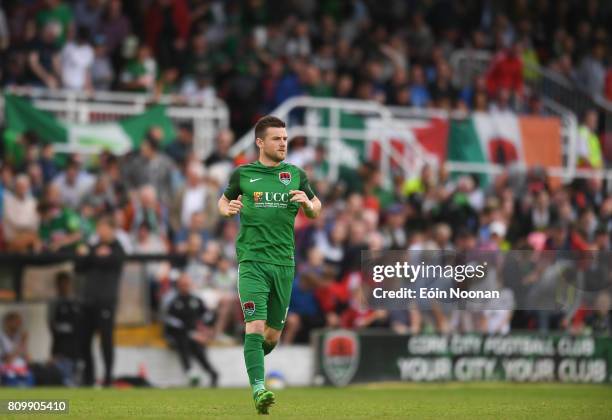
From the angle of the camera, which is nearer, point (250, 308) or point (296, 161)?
point (250, 308)

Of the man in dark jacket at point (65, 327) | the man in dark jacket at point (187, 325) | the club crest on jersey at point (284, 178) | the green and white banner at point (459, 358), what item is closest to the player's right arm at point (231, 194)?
the club crest on jersey at point (284, 178)

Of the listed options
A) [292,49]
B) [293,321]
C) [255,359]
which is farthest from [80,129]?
[255,359]

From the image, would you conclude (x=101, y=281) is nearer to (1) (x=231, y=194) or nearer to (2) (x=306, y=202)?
(1) (x=231, y=194)

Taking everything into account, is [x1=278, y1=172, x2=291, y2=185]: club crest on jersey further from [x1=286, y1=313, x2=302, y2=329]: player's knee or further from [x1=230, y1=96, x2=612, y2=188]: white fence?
[x1=230, y1=96, x2=612, y2=188]: white fence

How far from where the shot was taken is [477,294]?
13.5 metres

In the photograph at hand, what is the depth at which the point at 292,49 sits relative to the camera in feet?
84.4

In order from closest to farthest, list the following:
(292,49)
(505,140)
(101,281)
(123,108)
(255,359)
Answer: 1. (255,359)
2. (101,281)
3. (123,108)
4. (292,49)
5. (505,140)

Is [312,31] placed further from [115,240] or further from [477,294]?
[477,294]

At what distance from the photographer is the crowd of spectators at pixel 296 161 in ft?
66.5

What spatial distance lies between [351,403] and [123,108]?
31.9ft

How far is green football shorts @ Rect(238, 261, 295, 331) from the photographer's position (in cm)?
1163

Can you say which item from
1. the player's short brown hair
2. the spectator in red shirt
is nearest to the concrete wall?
the player's short brown hair

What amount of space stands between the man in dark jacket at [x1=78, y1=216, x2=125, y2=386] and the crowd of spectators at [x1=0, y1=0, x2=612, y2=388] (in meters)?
0.33

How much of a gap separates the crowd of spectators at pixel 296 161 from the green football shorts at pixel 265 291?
12.7 feet
